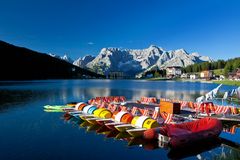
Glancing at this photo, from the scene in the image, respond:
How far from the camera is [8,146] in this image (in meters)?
28.9

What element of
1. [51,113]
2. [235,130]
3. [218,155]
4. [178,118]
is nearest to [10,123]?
[51,113]

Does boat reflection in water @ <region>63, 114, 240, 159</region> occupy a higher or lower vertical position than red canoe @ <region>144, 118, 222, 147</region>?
lower

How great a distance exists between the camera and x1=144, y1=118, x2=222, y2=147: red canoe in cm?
2809

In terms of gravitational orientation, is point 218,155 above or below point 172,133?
below

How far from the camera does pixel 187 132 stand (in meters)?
29.5

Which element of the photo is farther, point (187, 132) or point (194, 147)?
point (187, 132)

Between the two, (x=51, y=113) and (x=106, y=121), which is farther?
(x=51, y=113)

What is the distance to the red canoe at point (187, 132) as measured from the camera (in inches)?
1106

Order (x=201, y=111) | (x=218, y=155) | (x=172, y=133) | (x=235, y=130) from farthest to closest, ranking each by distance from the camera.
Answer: (x=201, y=111) < (x=235, y=130) < (x=172, y=133) < (x=218, y=155)

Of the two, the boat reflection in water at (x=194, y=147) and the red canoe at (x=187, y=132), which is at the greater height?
the red canoe at (x=187, y=132)

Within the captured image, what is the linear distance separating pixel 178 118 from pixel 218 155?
531 inches

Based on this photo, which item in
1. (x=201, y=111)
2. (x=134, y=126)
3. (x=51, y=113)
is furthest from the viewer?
(x=51, y=113)

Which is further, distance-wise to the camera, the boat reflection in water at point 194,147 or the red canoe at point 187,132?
the red canoe at point 187,132

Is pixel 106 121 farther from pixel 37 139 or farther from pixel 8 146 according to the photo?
pixel 8 146
